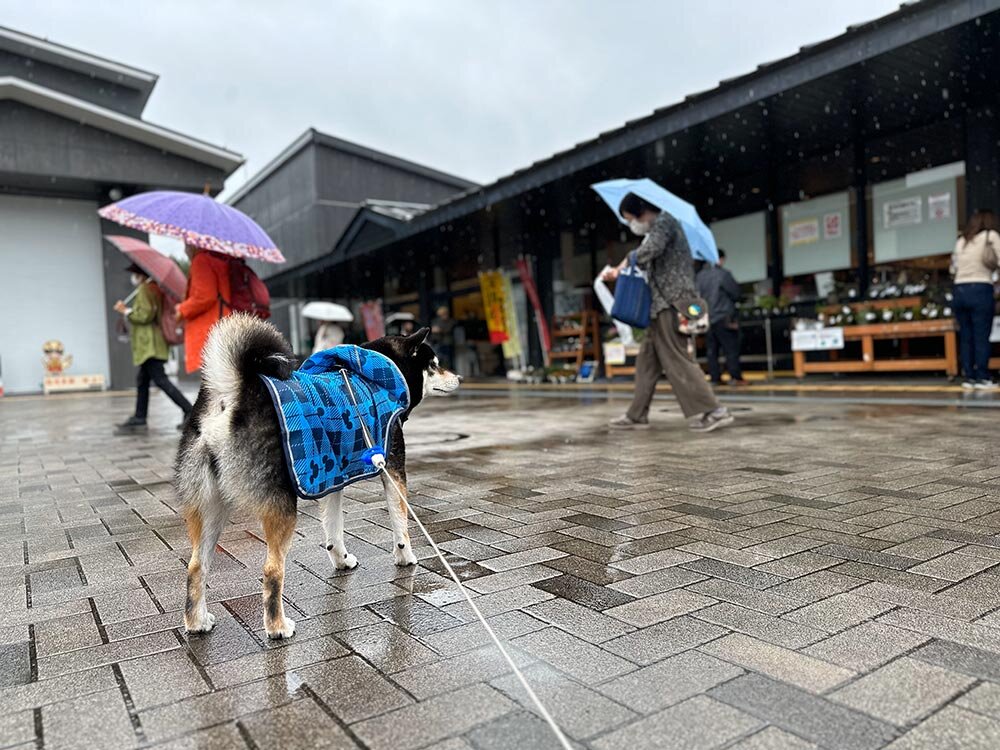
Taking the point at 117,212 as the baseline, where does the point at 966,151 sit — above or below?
above

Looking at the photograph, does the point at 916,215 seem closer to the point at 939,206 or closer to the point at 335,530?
the point at 939,206

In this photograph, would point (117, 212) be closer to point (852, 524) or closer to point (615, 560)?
point (615, 560)

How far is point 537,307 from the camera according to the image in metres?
15.9

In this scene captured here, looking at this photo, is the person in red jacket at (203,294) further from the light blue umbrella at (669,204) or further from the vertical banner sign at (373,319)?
the vertical banner sign at (373,319)

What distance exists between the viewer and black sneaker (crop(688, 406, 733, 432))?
21.4 ft

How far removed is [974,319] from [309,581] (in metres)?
8.48

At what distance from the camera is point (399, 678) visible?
191 centimetres

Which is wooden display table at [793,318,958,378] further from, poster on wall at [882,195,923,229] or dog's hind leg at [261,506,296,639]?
dog's hind leg at [261,506,296,639]

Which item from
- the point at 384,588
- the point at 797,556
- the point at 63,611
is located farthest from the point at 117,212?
the point at 797,556

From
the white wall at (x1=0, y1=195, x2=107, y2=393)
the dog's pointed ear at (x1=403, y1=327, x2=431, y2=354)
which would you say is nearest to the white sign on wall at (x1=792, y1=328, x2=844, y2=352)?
the dog's pointed ear at (x1=403, y1=327, x2=431, y2=354)

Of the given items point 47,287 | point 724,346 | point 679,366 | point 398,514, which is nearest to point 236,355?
point 398,514

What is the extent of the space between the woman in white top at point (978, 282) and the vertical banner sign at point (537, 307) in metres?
8.29

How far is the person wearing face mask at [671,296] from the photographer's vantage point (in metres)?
6.46

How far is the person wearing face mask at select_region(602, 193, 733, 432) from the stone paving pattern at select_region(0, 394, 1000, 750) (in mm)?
1922
